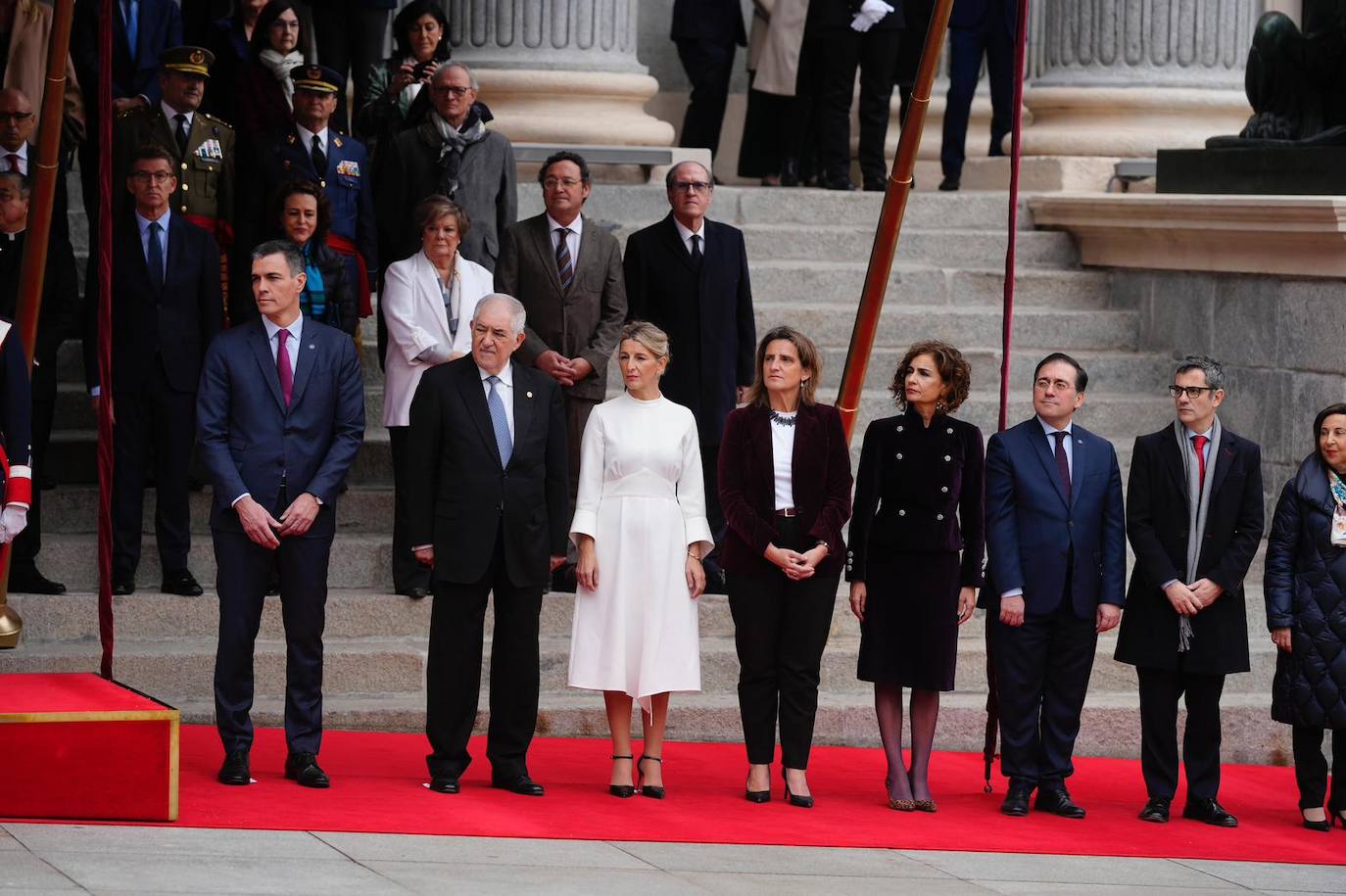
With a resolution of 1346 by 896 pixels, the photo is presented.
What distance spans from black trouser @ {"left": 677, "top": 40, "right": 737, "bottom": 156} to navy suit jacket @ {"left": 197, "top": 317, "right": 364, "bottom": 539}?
22.7ft

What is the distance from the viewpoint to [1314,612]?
27.5 ft

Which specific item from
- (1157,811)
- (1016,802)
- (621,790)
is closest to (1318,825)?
(1157,811)

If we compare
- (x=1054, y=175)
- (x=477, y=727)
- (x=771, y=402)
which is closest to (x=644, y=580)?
(x=771, y=402)

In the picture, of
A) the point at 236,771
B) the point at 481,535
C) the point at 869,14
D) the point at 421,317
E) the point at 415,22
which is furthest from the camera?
the point at 869,14

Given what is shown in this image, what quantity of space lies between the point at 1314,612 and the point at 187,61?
553 centimetres

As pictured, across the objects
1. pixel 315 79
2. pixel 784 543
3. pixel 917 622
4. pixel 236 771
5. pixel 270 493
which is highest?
pixel 315 79

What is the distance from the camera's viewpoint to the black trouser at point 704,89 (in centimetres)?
1486

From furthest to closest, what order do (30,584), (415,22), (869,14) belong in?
(869,14), (415,22), (30,584)

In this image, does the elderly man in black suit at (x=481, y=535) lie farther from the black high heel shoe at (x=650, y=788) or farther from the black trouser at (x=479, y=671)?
the black high heel shoe at (x=650, y=788)

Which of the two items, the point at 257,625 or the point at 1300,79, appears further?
the point at 1300,79

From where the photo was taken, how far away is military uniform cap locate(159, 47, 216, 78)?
10664 mm

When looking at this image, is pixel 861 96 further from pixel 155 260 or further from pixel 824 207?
pixel 155 260

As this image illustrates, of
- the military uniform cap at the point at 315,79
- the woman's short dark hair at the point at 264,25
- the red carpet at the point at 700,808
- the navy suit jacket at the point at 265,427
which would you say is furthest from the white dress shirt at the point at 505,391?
the woman's short dark hair at the point at 264,25

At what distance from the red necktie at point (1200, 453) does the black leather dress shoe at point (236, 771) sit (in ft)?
11.4
